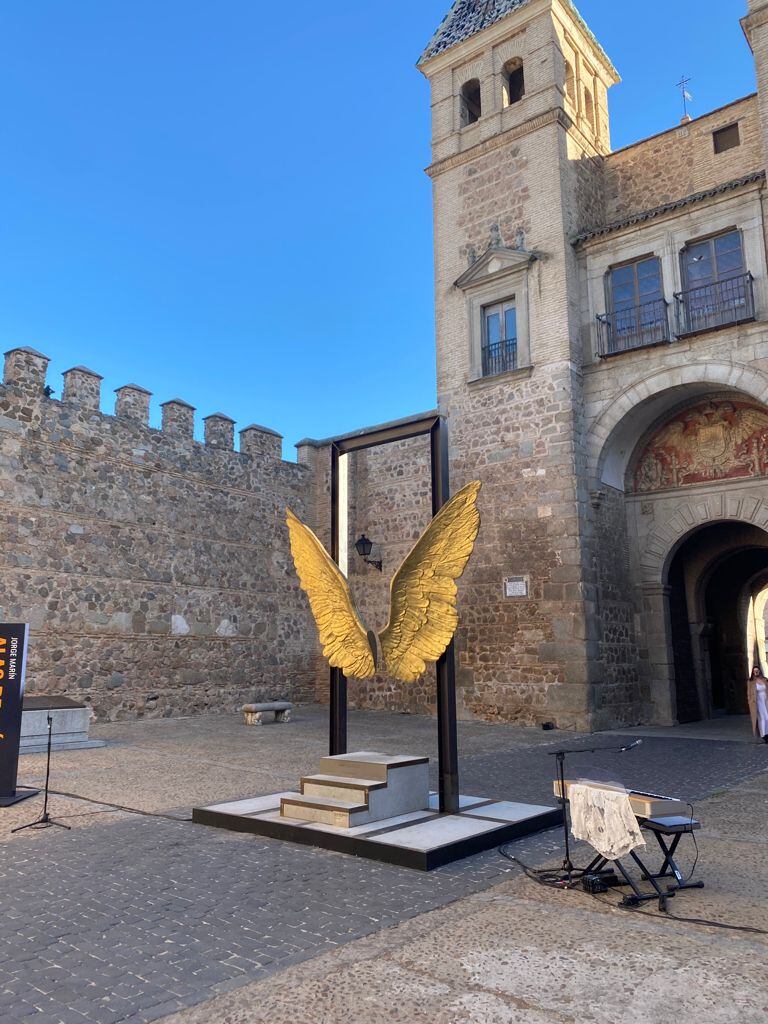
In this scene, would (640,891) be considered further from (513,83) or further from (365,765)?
(513,83)

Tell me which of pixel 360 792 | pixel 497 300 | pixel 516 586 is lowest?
pixel 360 792

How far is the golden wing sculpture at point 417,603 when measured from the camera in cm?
562

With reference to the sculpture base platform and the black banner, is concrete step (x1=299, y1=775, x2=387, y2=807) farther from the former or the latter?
the black banner

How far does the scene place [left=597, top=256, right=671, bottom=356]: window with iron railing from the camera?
1291 cm

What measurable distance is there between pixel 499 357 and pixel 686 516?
4369 millimetres

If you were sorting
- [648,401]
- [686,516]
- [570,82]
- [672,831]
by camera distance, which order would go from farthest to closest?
[570,82], [686,516], [648,401], [672,831]

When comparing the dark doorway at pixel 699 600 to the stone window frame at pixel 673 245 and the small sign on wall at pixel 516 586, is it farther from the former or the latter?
the stone window frame at pixel 673 245

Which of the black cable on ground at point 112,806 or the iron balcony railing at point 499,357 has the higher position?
the iron balcony railing at point 499,357

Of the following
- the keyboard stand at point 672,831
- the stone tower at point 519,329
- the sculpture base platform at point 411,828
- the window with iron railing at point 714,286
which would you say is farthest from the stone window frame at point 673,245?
the keyboard stand at point 672,831

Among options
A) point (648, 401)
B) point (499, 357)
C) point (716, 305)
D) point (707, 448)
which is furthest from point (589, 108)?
point (707, 448)

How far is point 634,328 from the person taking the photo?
13.2 meters

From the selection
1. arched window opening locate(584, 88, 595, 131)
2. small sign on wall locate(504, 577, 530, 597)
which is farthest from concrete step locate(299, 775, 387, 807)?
arched window opening locate(584, 88, 595, 131)

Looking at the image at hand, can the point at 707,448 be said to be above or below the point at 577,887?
above

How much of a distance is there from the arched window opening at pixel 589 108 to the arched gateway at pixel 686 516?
6.28m
